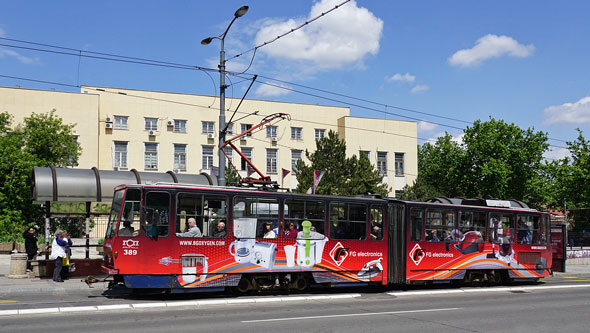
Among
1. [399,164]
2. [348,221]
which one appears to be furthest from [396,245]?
[399,164]

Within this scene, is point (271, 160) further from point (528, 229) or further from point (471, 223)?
point (471, 223)

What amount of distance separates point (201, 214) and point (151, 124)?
37.8 metres

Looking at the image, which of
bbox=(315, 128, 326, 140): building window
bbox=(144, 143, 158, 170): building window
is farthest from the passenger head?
bbox=(315, 128, 326, 140): building window

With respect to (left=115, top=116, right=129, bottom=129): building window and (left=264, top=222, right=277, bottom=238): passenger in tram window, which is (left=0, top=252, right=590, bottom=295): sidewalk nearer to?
(left=264, top=222, right=277, bottom=238): passenger in tram window

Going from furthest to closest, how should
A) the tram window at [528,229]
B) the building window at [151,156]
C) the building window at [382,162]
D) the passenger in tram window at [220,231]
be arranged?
the building window at [382,162]
the building window at [151,156]
the tram window at [528,229]
the passenger in tram window at [220,231]

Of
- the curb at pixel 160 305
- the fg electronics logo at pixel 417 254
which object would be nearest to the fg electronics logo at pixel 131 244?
the curb at pixel 160 305

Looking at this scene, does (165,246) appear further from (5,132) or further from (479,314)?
(5,132)

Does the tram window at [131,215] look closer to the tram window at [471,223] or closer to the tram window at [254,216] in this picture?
the tram window at [254,216]

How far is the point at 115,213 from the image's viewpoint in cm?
1444

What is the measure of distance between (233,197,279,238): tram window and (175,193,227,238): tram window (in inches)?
14.2

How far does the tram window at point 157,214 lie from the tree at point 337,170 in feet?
72.5

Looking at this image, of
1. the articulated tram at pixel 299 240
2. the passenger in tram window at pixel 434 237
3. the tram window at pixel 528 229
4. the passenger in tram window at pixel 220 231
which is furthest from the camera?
the tram window at pixel 528 229

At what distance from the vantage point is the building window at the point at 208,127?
52781mm

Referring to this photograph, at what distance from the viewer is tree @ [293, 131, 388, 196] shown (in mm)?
A: 36438
